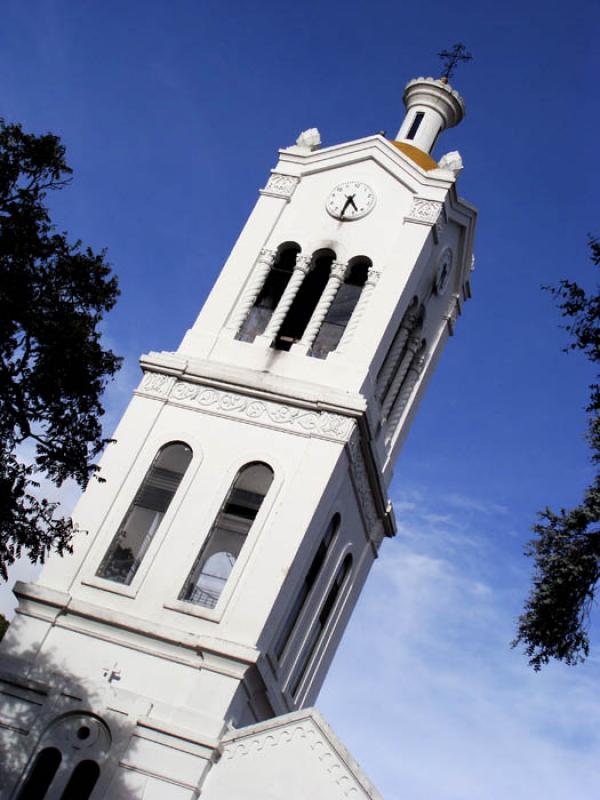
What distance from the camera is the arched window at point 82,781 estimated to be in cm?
2003

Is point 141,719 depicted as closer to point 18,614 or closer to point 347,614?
point 18,614

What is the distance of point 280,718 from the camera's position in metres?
19.6

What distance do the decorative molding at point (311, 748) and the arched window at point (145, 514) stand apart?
4425 mm

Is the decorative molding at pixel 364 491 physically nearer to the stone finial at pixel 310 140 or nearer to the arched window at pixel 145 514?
the arched window at pixel 145 514

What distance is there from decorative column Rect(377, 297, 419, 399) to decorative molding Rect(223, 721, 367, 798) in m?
9.33

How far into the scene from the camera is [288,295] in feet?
86.4

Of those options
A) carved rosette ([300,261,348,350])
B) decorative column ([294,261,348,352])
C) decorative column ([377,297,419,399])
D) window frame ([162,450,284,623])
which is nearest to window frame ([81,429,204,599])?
window frame ([162,450,284,623])

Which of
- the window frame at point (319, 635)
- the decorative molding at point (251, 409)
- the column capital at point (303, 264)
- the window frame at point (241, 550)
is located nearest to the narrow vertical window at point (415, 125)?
the column capital at point (303, 264)

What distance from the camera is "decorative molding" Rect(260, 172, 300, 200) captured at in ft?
92.7

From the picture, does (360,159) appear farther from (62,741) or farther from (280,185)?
(62,741)

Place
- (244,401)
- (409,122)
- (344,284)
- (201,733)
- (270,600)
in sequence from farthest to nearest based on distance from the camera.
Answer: (409,122), (344,284), (244,401), (270,600), (201,733)

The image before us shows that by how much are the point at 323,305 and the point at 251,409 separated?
3.48 meters

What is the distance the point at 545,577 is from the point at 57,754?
30.7 ft

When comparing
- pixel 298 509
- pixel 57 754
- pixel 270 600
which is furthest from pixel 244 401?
pixel 57 754
